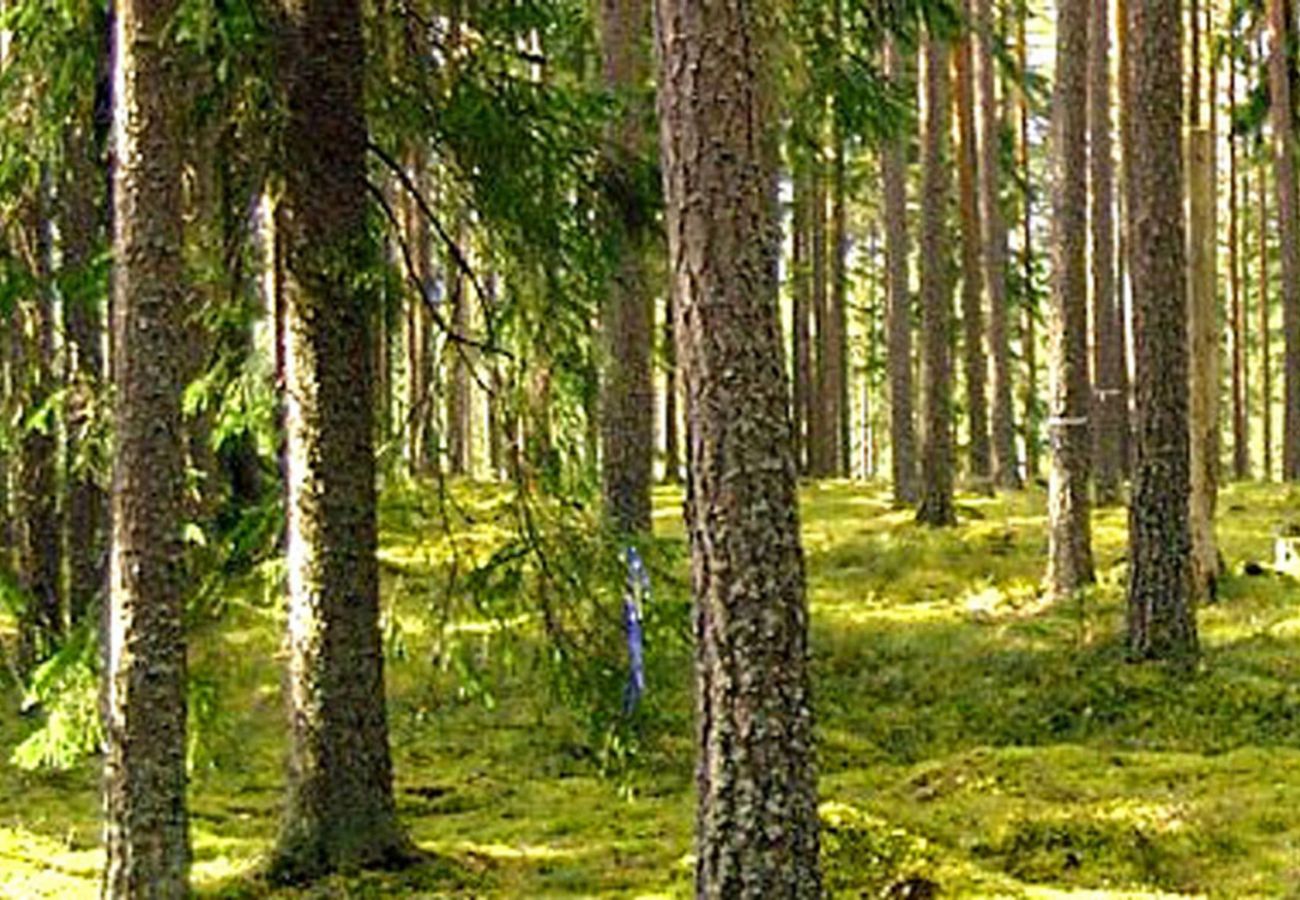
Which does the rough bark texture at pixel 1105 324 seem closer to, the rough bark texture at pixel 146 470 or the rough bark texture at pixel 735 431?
the rough bark texture at pixel 146 470

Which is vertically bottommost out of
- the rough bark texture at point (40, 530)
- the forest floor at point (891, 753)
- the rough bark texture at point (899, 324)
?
the forest floor at point (891, 753)

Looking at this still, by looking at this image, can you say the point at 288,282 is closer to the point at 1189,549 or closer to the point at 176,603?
the point at 176,603

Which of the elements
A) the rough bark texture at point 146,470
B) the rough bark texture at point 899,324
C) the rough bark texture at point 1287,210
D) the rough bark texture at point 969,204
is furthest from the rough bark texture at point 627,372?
the rough bark texture at point 1287,210

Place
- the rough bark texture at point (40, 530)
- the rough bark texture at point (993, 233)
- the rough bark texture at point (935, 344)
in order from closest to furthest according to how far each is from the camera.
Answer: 1. the rough bark texture at point (40, 530)
2. the rough bark texture at point (935, 344)
3. the rough bark texture at point (993, 233)

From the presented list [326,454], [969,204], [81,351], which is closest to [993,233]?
[969,204]

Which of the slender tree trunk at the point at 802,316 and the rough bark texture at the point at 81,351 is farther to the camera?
the slender tree trunk at the point at 802,316

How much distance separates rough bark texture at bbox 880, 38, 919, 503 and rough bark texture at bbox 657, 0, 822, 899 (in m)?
15.2

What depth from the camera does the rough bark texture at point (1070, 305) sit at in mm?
14875

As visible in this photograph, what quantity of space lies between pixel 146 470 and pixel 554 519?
2853 mm

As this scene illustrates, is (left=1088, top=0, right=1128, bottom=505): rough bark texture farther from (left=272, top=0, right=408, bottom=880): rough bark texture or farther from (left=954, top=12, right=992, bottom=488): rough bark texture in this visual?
(left=272, top=0, right=408, bottom=880): rough bark texture

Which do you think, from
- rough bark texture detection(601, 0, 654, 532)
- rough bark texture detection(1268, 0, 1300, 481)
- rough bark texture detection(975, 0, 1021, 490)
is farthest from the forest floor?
rough bark texture detection(1268, 0, 1300, 481)

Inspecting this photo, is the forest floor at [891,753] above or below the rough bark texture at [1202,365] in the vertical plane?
below

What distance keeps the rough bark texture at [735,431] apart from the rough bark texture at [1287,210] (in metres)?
20.3

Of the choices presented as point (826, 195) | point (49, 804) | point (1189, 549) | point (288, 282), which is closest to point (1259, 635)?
point (1189, 549)
